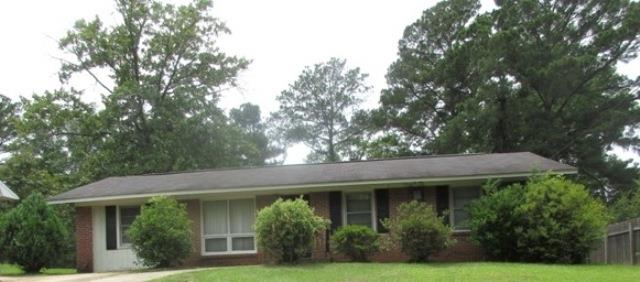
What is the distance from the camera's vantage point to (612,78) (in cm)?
3862

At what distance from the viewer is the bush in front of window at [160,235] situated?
2047 centimetres

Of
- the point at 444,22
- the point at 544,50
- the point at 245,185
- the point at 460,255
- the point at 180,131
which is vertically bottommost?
the point at 460,255

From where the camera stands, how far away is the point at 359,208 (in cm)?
2238

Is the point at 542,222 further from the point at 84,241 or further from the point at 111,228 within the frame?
the point at 84,241

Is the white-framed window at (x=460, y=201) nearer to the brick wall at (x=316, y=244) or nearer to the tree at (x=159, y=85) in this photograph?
the brick wall at (x=316, y=244)

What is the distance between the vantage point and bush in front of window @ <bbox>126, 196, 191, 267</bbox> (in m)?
20.5

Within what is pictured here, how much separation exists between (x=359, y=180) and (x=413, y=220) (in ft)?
8.88

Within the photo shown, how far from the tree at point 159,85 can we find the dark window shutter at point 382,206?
20336mm

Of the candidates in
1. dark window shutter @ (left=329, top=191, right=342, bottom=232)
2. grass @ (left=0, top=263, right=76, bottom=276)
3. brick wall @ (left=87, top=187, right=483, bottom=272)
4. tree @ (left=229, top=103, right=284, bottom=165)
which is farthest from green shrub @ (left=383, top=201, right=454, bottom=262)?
tree @ (left=229, top=103, right=284, bottom=165)

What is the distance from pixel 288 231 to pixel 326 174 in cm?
488

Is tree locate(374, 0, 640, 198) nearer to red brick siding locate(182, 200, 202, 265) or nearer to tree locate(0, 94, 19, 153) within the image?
red brick siding locate(182, 200, 202, 265)

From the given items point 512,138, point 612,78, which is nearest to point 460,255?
point 512,138

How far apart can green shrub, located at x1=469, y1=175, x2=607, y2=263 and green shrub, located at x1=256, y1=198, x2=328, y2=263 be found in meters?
4.72

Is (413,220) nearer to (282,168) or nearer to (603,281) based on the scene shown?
(603,281)
